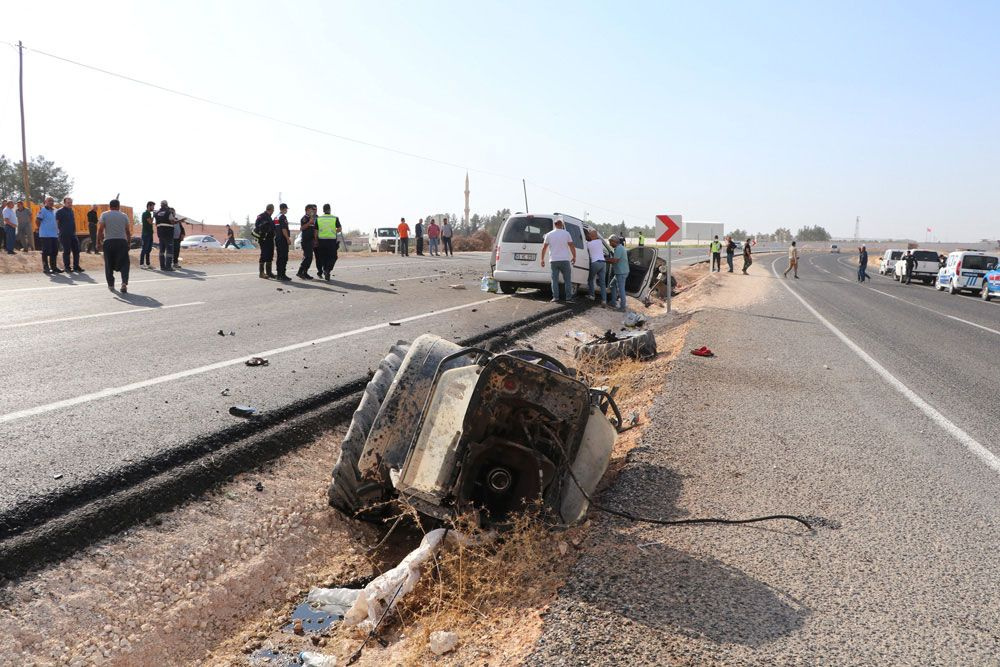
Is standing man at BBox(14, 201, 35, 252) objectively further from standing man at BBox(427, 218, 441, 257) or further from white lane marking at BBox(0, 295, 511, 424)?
white lane marking at BBox(0, 295, 511, 424)

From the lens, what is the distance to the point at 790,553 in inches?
151

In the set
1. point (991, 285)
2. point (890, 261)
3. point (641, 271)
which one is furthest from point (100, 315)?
point (890, 261)

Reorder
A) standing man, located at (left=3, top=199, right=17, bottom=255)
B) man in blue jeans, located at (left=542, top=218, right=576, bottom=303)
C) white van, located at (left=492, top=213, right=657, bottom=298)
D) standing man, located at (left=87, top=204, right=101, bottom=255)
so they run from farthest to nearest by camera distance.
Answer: standing man, located at (left=87, top=204, right=101, bottom=255)
standing man, located at (left=3, top=199, right=17, bottom=255)
white van, located at (left=492, top=213, right=657, bottom=298)
man in blue jeans, located at (left=542, top=218, right=576, bottom=303)

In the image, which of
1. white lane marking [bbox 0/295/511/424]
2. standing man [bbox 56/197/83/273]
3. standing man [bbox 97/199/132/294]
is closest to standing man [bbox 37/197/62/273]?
standing man [bbox 56/197/83/273]

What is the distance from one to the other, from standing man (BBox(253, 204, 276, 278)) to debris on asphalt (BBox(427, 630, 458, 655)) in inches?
578

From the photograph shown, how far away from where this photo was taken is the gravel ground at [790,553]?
2.99m

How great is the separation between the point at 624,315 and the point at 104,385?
1149 centimetres

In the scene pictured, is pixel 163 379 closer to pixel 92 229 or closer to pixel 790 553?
pixel 790 553

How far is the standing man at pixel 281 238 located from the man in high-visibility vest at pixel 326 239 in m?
0.72

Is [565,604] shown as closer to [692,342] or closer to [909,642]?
[909,642]

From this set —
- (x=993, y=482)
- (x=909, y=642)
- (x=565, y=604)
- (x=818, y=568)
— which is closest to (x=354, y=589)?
(x=565, y=604)

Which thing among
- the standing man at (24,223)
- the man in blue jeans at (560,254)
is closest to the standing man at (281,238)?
the man in blue jeans at (560,254)

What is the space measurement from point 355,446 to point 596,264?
480 inches

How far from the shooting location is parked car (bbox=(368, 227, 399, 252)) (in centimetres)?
4600
